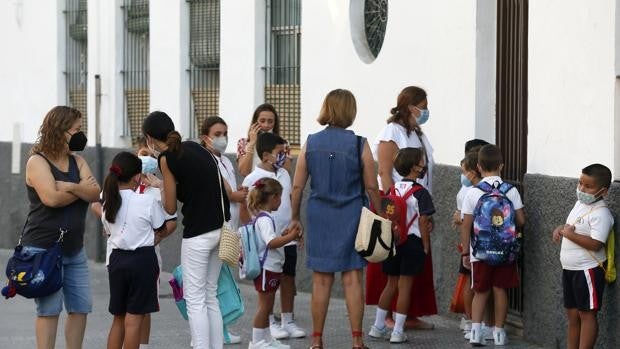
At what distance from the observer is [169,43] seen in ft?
56.9

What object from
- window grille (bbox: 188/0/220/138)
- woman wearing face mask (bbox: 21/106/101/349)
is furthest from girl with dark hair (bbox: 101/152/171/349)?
window grille (bbox: 188/0/220/138)

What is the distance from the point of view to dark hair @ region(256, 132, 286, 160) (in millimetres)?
10805

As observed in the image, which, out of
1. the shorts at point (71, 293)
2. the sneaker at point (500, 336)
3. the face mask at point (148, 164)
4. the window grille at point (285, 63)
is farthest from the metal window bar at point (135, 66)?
the shorts at point (71, 293)

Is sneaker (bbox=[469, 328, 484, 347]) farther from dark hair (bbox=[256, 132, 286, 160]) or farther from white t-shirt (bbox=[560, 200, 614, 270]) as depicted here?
dark hair (bbox=[256, 132, 286, 160])

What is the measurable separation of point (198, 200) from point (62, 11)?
11.0 metres

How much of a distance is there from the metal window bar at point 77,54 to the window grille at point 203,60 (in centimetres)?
271

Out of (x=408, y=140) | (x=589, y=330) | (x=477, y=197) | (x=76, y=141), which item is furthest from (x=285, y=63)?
(x=589, y=330)

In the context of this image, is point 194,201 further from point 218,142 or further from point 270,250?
point 270,250

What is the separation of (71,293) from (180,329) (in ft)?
8.93

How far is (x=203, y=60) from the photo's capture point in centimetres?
1686

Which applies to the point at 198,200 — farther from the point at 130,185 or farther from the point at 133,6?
the point at 133,6

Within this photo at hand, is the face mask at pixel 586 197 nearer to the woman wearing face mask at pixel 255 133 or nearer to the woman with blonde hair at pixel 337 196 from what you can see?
the woman with blonde hair at pixel 337 196

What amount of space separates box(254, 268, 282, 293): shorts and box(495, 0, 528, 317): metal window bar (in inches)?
72.3

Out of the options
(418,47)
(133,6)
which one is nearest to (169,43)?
(133,6)
